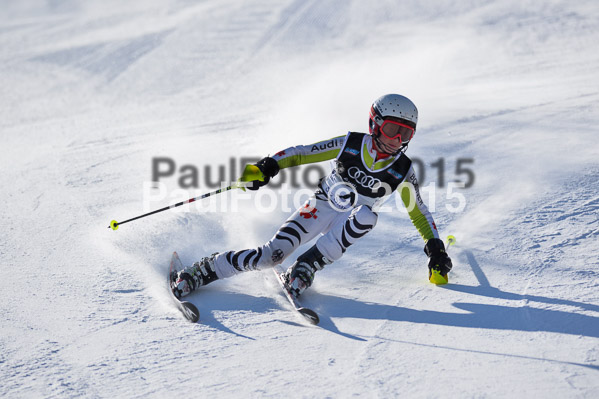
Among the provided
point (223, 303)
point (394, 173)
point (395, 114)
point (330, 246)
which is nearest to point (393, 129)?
point (395, 114)

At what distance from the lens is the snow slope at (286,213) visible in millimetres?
3062

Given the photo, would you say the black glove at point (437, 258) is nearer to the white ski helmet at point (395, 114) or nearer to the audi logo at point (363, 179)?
the audi logo at point (363, 179)

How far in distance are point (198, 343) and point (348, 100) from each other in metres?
6.08

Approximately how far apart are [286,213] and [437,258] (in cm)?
199

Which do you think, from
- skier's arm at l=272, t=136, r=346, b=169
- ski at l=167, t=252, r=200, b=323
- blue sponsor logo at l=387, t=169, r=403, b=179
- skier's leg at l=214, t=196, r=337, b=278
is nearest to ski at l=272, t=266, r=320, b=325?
skier's leg at l=214, t=196, r=337, b=278

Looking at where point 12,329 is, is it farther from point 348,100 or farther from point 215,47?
point 215,47

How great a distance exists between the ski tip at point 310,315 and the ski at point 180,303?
62 centimetres

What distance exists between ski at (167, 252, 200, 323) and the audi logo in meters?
1.38

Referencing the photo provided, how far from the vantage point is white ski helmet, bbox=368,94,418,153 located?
3982 millimetres

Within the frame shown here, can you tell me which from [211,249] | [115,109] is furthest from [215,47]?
[211,249]

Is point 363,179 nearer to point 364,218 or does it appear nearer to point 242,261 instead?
point 364,218

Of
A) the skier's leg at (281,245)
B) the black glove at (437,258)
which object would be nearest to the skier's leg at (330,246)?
the skier's leg at (281,245)

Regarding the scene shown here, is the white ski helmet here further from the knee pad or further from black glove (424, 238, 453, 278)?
black glove (424, 238, 453, 278)

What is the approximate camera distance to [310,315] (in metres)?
3.59
